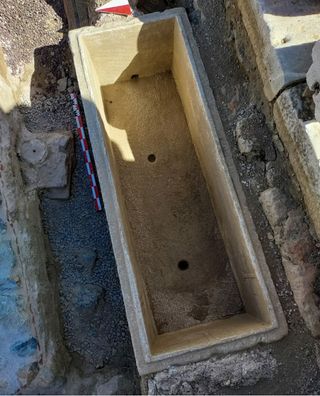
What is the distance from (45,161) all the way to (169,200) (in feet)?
3.71

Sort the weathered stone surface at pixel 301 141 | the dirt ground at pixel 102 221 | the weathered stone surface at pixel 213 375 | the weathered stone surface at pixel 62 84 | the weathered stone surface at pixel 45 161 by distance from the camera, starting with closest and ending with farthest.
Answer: the weathered stone surface at pixel 301 141
the weathered stone surface at pixel 213 375
the dirt ground at pixel 102 221
the weathered stone surface at pixel 45 161
the weathered stone surface at pixel 62 84

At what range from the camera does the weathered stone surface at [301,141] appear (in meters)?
2.66

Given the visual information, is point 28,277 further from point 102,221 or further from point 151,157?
point 151,157

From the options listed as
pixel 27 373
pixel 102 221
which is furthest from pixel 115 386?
pixel 102 221

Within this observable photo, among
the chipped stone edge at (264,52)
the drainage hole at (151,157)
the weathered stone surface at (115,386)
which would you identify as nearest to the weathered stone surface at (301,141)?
the chipped stone edge at (264,52)

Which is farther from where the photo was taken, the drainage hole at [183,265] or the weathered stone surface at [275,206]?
the drainage hole at [183,265]

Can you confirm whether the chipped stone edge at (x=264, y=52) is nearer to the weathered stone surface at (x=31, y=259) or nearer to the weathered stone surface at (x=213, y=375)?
the weathered stone surface at (x=213, y=375)

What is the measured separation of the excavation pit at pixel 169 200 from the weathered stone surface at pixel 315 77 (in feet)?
2.80

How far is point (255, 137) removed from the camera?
317 centimetres

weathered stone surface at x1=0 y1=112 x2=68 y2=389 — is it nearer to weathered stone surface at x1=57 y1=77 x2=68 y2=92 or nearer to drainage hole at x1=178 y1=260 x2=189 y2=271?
weathered stone surface at x1=57 y1=77 x2=68 y2=92

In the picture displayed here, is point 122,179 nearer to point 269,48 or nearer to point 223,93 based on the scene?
point 223,93

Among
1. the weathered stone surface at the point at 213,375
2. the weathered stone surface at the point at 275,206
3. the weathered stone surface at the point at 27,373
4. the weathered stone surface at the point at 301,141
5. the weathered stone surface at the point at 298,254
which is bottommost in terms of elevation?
the weathered stone surface at the point at 213,375

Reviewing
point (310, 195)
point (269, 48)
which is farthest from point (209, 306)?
point (269, 48)

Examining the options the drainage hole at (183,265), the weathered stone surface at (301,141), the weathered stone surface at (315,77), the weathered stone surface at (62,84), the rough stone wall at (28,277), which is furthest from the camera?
the weathered stone surface at (62,84)
